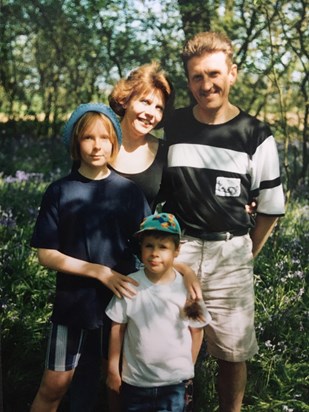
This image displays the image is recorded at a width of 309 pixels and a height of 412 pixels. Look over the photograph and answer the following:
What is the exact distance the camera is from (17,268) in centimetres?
370

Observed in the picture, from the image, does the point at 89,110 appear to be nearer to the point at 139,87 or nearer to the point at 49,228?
the point at 139,87

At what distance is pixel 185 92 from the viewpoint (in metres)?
2.73

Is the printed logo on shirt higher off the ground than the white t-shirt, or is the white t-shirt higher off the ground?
the printed logo on shirt

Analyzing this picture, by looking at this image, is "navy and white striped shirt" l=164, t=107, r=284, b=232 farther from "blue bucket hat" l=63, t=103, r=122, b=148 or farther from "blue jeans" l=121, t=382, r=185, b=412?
"blue jeans" l=121, t=382, r=185, b=412

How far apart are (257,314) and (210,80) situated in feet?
4.33

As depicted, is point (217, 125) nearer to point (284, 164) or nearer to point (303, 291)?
point (284, 164)

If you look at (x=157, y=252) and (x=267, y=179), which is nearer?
(x=157, y=252)

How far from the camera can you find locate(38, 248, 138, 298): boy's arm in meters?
2.54

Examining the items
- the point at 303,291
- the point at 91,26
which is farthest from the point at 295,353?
the point at 91,26

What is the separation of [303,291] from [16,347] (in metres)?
1.69

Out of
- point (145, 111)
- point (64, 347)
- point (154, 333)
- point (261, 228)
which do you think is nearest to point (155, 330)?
point (154, 333)

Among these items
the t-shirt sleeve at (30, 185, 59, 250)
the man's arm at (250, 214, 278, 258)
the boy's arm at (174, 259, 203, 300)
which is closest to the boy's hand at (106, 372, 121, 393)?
the boy's arm at (174, 259, 203, 300)

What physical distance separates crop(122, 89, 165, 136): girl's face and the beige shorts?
0.56 m

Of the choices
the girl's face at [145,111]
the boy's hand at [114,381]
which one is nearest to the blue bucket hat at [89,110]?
the girl's face at [145,111]
